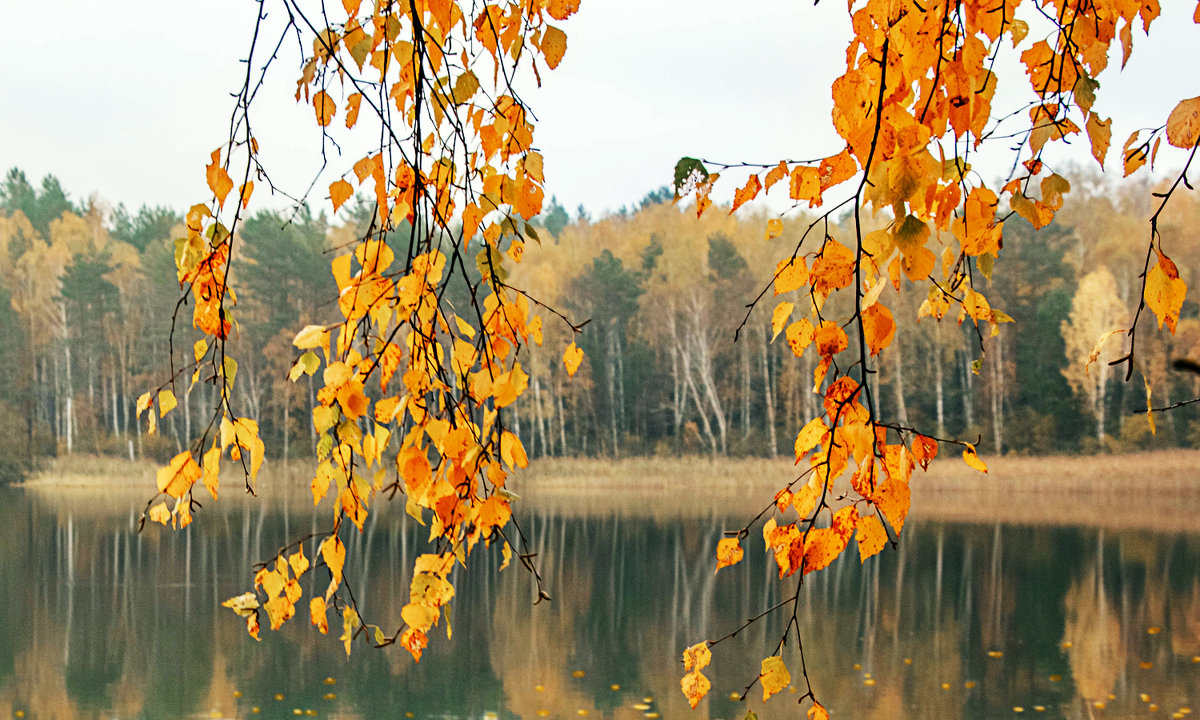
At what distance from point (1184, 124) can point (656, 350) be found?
2452 cm

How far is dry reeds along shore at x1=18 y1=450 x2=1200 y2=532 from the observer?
613 inches

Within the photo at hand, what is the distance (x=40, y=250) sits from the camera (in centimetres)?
2688

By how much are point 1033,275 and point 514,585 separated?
1878 centimetres

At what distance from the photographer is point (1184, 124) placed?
965 millimetres

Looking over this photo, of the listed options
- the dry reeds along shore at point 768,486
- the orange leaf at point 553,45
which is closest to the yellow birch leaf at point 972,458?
the orange leaf at point 553,45

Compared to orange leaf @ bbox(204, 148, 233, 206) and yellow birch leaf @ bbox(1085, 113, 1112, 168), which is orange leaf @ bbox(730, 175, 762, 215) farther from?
orange leaf @ bbox(204, 148, 233, 206)

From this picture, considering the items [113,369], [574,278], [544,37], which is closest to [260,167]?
[544,37]

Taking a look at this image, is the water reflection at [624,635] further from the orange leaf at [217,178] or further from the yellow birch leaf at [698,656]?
the orange leaf at [217,178]

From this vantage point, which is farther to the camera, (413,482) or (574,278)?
(574,278)

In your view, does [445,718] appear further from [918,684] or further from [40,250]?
[40,250]

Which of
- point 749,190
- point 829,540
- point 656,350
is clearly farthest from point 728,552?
point 656,350

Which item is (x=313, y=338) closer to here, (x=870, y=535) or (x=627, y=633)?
(x=870, y=535)

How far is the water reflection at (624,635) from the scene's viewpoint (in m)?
5.54

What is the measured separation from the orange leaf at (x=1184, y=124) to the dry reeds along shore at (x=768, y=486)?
1349 cm
